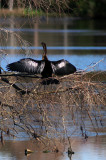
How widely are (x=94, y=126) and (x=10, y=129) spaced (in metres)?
1.18

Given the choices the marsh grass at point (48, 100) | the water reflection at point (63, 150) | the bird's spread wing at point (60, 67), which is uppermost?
the bird's spread wing at point (60, 67)

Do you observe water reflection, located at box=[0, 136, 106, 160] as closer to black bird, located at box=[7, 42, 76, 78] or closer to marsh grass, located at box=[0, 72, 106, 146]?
marsh grass, located at box=[0, 72, 106, 146]

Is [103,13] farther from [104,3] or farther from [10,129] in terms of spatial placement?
[10,129]

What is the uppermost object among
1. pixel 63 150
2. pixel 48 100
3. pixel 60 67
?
pixel 60 67

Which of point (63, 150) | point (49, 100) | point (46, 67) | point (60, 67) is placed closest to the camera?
point (63, 150)

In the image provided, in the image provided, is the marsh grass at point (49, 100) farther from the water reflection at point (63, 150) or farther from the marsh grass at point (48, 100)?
the water reflection at point (63, 150)

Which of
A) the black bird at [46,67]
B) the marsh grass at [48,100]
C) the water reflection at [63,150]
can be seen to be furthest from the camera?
the black bird at [46,67]

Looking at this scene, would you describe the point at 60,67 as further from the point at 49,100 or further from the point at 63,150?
the point at 63,150

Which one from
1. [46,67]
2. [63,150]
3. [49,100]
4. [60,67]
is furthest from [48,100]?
[60,67]

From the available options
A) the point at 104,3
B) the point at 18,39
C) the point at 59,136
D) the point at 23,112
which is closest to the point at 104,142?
the point at 59,136

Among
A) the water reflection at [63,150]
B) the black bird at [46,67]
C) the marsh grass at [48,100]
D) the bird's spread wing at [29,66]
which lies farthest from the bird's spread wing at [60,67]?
the water reflection at [63,150]

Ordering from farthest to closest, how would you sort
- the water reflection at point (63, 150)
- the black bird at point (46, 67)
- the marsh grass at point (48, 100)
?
the black bird at point (46, 67), the marsh grass at point (48, 100), the water reflection at point (63, 150)

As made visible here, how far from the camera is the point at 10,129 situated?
7555mm

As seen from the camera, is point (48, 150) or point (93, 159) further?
point (48, 150)
